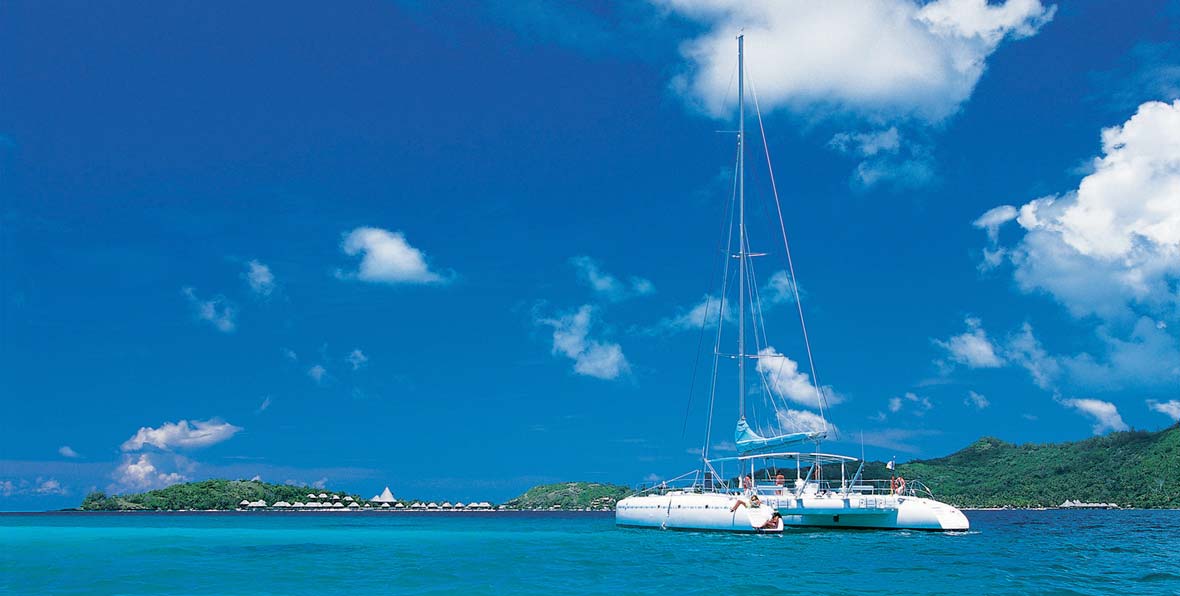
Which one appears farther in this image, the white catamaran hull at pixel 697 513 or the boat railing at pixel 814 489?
the boat railing at pixel 814 489

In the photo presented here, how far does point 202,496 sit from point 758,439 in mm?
141638

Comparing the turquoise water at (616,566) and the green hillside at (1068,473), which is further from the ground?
the green hillside at (1068,473)

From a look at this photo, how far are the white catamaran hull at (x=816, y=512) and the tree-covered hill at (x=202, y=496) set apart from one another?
129350 mm

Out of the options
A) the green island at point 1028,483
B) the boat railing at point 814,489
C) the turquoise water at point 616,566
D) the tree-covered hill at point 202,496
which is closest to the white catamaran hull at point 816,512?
the boat railing at point 814,489

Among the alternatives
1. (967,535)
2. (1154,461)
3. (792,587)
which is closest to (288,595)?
(792,587)

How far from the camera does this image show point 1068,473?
580ft

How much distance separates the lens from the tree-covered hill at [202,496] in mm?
166125

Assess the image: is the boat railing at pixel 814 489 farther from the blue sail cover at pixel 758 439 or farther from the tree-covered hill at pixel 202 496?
the tree-covered hill at pixel 202 496

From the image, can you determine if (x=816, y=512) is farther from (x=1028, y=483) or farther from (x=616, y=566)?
(x=1028, y=483)

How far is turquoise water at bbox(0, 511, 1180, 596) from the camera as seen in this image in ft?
93.8

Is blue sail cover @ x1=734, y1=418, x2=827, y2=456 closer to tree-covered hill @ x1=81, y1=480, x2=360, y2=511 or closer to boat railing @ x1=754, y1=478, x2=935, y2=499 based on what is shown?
boat railing @ x1=754, y1=478, x2=935, y2=499

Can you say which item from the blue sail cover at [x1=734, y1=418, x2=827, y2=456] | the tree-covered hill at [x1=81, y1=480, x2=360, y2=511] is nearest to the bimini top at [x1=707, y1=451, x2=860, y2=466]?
the blue sail cover at [x1=734, y1=418, x2=827, y2=456]

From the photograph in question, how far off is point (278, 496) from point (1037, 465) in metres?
151

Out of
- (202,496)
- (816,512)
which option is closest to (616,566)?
(816,512)
